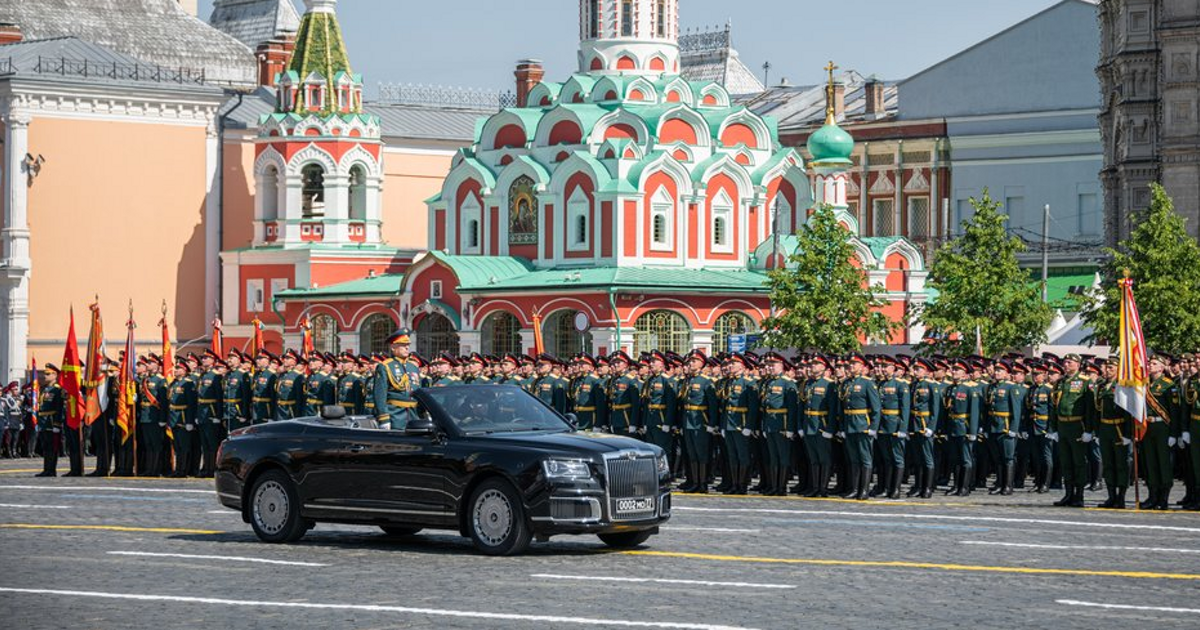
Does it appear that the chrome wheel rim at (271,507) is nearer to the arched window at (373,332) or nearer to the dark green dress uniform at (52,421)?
the dark green dress uniform at (52,421)

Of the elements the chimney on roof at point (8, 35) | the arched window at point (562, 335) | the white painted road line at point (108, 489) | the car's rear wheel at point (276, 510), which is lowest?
the white painted road line at point (108, 489)

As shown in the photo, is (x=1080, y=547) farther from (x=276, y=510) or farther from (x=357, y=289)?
(x=357, y=289)

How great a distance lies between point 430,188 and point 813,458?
56747mm

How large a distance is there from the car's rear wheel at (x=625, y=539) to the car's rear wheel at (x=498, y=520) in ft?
3.20

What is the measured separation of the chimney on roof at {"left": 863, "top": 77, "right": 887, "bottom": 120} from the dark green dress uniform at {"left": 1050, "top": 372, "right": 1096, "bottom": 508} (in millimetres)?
58998

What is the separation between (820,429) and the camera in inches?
1006

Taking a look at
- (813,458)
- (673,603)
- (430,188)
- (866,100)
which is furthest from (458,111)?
(673,603)

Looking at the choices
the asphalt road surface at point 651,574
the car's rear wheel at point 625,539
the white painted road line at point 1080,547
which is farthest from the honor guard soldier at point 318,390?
the white painted road line at point 1080,547

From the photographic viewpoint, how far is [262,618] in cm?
1332

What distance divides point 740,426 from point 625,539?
27.8 ft

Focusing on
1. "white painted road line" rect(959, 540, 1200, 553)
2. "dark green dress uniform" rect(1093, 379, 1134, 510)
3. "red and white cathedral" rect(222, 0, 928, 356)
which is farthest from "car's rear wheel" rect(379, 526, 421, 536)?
"red and white cathedral" rect(222, 0, 928, 356)

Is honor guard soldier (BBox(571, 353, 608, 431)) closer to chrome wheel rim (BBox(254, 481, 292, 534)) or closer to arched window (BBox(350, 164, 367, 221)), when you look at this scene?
chrome wheel rim (BBox(254, 481, 292, 534))

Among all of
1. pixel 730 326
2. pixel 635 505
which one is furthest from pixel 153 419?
pixel 730 326

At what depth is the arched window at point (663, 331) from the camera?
2388 inches
